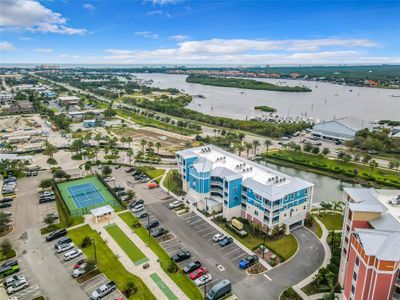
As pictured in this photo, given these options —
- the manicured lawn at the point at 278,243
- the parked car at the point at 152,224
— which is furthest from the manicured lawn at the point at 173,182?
the manicured lawn at the point at 278,243

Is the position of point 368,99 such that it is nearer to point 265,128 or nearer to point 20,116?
point 265,128

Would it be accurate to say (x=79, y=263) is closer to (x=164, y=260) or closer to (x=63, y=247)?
(x=63, y=247)

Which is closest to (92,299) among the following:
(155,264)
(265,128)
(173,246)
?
(155,264)

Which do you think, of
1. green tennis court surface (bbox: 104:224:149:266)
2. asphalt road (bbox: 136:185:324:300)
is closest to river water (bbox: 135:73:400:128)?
asphalt road (bbox: 136:185:324:300)

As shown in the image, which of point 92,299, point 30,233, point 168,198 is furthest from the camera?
point 168,198

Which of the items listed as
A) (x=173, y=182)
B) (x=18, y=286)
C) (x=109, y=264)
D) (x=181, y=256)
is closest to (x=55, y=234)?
(x=18, y=286)

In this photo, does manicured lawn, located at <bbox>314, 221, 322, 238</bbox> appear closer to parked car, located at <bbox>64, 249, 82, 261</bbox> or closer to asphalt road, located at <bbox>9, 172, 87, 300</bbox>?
asphalt road, located at <bbox>9, 172, 87, 300</bbox>

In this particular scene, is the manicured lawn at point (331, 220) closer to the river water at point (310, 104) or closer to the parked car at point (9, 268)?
the parked car at point (9, 268)
